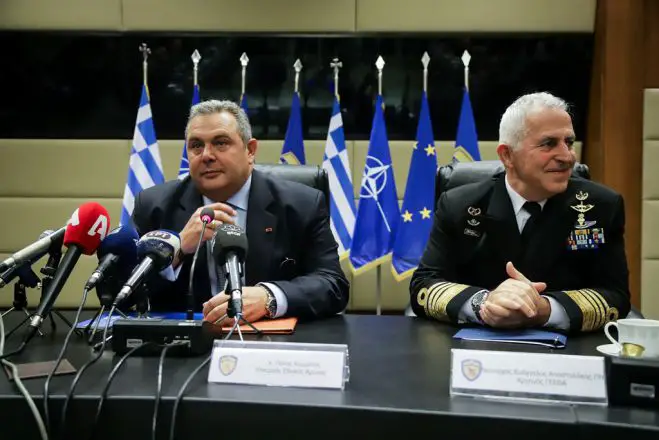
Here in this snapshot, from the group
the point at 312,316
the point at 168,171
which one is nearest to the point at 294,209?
the point at 312,316

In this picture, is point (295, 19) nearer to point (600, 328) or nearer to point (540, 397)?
point (600, 328)

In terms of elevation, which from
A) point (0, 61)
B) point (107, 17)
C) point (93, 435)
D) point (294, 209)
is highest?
point (107, 17)

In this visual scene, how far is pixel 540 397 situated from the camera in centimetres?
91

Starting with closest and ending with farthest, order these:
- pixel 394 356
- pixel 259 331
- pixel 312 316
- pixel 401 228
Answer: pixel 394 356
pixel 259 331
pixel 312 316
pixel 401 228

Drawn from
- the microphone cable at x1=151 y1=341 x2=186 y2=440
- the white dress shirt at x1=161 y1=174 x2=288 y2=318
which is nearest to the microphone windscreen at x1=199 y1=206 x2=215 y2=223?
the white dress shirt at x1=161 y1=174 x2=288 y2=318

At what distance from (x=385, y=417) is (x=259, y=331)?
1.68 ft

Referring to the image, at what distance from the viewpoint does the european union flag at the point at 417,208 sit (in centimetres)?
307

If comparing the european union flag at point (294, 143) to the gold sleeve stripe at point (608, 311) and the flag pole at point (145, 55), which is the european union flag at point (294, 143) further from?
the gold sleeve stripe at point (608, 311)

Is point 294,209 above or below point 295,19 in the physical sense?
below

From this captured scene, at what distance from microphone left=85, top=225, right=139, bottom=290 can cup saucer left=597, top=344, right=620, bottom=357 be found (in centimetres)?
97

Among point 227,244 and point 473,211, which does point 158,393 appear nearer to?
point 227,244

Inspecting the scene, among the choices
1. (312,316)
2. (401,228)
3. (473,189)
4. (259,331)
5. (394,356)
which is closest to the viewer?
(394,356)

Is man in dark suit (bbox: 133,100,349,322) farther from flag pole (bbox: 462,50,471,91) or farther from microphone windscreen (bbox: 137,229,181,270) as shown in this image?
flag pole (bbox: 462,50,471,91)

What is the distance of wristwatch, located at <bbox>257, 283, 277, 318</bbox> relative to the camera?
57.2 inches
